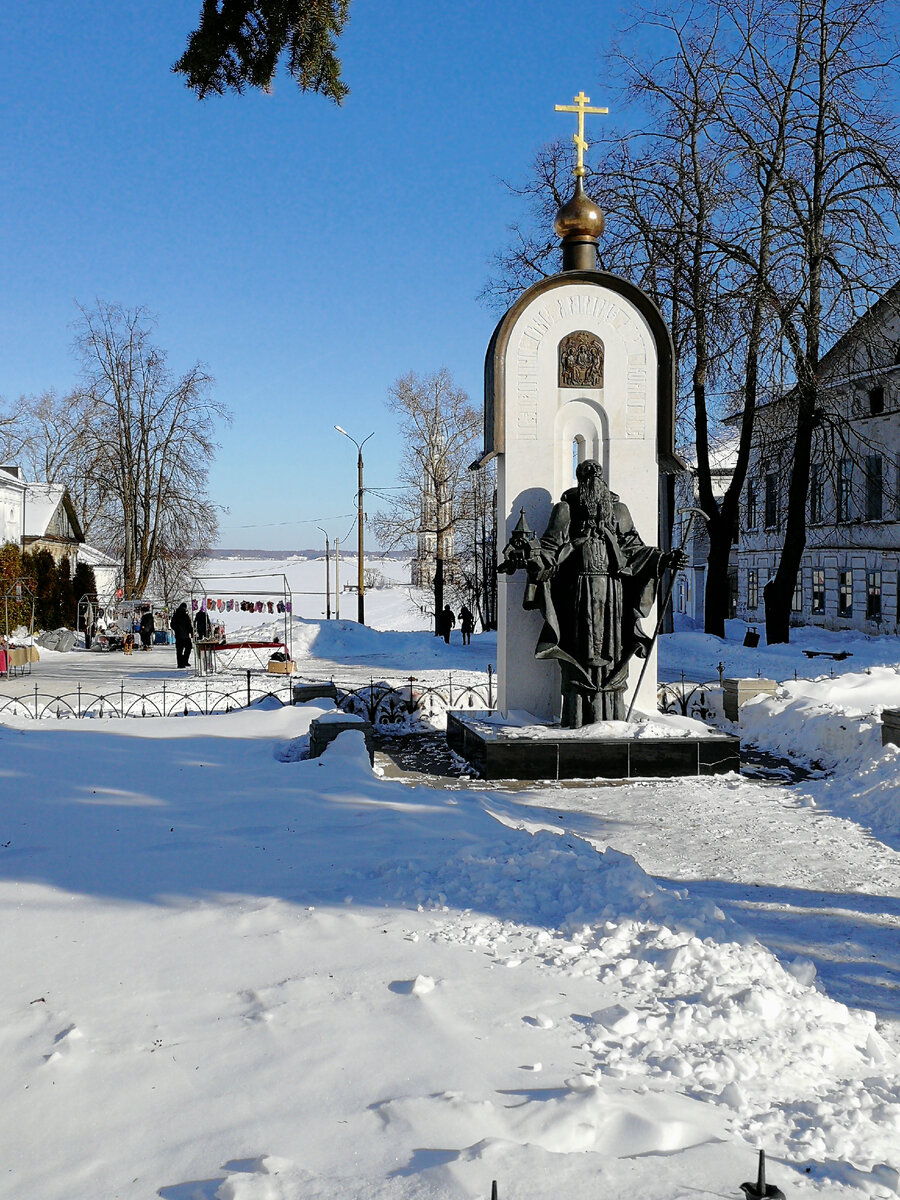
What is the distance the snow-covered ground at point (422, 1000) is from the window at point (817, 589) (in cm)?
3021

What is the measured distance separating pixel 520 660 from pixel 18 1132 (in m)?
8.68

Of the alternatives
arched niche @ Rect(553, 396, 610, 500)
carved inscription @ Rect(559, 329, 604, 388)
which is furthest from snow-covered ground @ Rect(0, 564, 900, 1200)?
carved inscription @ Rect(559, 329, 604, 388)

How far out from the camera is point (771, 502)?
130 ft

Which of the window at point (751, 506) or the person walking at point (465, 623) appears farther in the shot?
the window at point (751, 506)

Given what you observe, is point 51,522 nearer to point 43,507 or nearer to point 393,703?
point 43,507

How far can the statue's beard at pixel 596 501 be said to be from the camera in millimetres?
10859

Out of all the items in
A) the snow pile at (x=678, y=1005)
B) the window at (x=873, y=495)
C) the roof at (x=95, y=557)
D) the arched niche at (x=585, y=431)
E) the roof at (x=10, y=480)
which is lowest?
the snow pile at (x=678, y=1005)

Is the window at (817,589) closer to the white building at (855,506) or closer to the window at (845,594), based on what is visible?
the white building at (855,506)

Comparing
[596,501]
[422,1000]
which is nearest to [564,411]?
[596,501]

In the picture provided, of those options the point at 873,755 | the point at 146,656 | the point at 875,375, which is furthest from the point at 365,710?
the point at 875,375

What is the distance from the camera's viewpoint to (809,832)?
8.33 m

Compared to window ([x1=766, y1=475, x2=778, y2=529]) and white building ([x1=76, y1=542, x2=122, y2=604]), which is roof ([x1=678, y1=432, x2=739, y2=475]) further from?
white building ([x1=76, y1=542, x2=122, y2=604])

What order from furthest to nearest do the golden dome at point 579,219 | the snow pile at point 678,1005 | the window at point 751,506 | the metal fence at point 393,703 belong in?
the window at point 751,506
the metal fence at point 393,703
the golden dome at point 579,219
the snow pile at point 678,1005

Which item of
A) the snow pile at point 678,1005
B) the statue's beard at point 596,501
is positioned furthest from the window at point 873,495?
the snow pile at point 678,1005
